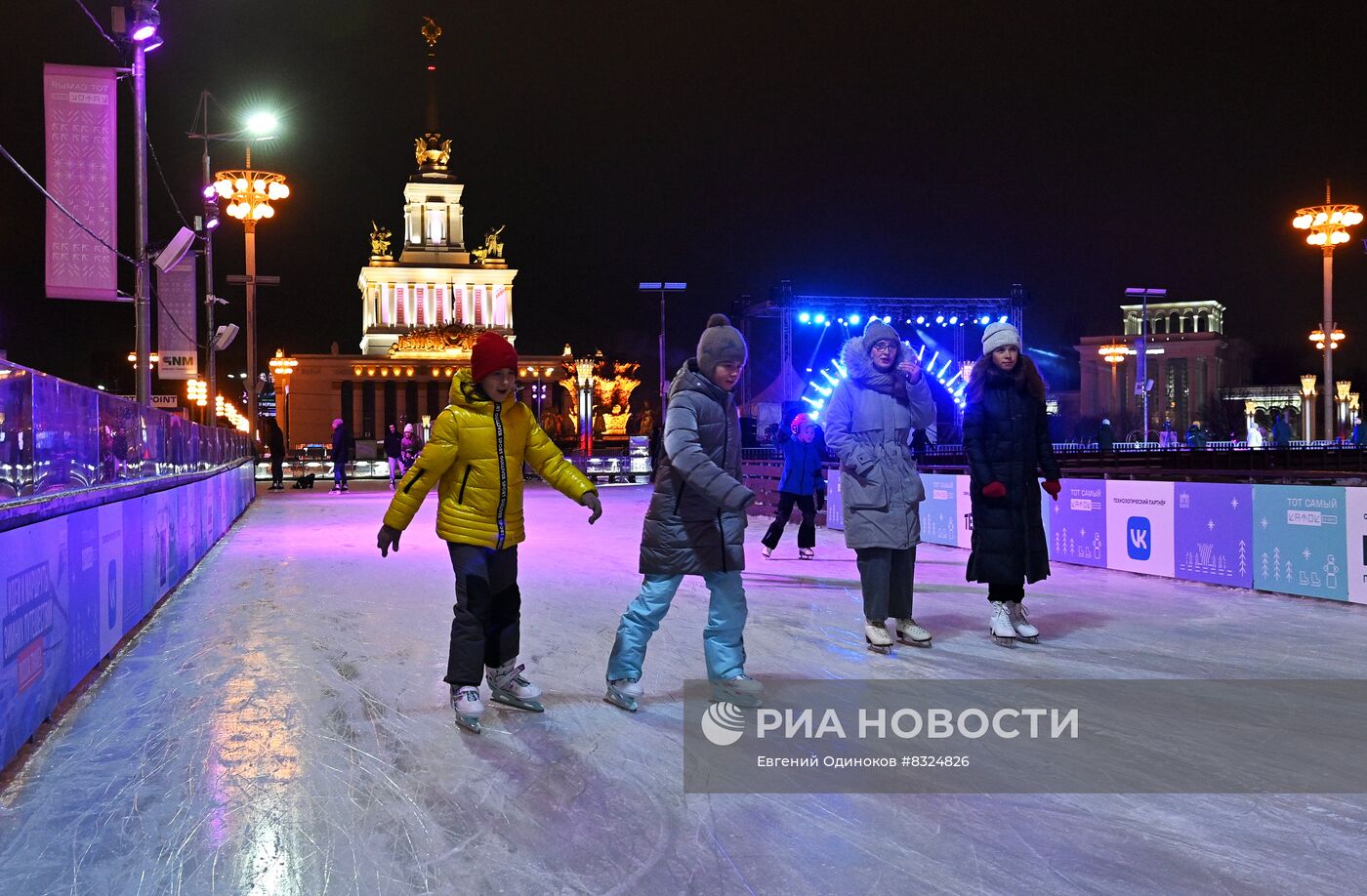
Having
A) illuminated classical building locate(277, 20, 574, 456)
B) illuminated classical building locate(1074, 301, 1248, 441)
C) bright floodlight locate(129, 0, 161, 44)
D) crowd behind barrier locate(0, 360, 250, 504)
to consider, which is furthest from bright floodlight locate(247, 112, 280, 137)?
illuminated classical building locate(1074, 301, 1248, 441)

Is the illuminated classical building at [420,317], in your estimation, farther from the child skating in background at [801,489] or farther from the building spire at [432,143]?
the child skating in background at [801,489]

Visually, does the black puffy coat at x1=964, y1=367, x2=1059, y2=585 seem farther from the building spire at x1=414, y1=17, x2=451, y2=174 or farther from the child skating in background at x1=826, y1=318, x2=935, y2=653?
the building spire at x1=414, y1=17, x2=451, y2=174

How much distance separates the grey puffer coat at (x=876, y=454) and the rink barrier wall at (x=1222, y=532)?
163cm

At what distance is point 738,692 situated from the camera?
517cm

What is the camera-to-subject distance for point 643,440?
1463 inches

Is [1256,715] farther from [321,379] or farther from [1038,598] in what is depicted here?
[321,379]

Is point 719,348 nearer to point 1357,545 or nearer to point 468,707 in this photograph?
point 468,707

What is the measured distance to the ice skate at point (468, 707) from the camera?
189 inches

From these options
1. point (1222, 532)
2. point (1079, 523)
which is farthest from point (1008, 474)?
point (1079, 523)

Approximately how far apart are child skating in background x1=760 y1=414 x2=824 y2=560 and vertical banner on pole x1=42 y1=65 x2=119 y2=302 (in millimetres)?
7043

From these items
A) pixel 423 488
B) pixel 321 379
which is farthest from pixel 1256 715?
pixel 321 379

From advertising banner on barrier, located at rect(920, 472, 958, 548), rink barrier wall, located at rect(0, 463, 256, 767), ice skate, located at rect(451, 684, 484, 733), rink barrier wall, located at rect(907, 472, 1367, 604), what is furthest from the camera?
advertising banner on barrier, located at rect(920, 472, 958, 548)

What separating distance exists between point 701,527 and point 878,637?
1.82 metres

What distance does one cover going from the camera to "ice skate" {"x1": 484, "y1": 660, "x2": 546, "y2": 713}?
5.13m
